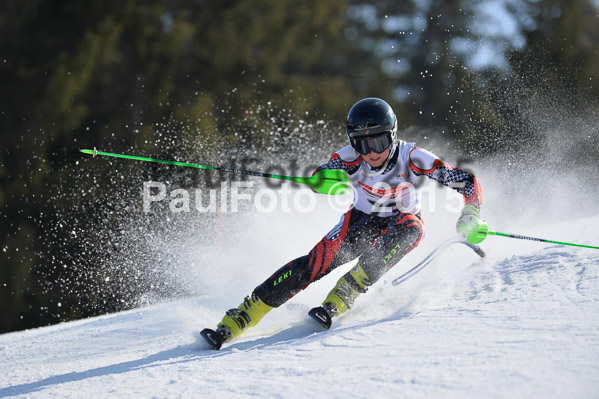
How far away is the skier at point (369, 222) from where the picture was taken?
338 cm

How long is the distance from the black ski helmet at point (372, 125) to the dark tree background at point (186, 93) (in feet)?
21.2

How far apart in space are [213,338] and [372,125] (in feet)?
5.00

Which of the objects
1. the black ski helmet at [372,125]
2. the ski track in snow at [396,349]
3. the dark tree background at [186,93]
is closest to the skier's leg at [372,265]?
the ski track in snow at [396,349]

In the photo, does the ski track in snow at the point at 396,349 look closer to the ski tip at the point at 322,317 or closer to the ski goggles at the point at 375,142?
the ski tip at the point at 322,317

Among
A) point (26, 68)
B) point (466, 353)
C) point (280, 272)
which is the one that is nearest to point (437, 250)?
point (280, 272)

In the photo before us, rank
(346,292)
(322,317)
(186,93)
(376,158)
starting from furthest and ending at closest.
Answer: (186,93) < (376,158) < (346,292) < (322,317)

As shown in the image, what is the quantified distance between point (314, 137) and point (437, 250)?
1039 centimetres

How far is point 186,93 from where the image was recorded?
1395cm

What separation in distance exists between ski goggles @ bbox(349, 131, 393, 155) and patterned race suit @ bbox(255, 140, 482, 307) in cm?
14

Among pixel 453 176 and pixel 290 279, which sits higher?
pixel 453 176

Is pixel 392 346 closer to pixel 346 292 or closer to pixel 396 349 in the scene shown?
pixel 396 349

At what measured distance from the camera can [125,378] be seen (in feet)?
8.89

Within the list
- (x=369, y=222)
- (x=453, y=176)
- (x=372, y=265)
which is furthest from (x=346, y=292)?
(x=453, y=176)

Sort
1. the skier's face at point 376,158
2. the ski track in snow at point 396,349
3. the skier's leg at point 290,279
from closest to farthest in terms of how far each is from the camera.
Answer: the ski track in snow at point 396,349 < the skier's leg at point 290,279 < the skier's face at point 376,158
